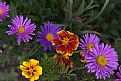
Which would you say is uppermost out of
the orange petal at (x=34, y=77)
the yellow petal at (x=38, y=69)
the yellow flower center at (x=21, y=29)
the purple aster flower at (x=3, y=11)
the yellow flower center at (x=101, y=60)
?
the purple aster flower at (x=3, y=11)

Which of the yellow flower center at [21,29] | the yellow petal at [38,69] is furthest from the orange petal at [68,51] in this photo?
the yellow flower center at [21,29]

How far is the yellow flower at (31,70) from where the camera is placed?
157 centimetres

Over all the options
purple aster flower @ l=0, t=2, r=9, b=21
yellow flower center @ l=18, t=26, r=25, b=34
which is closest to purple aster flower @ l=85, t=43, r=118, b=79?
yellow flower center @ l=18, t=26, r=25, b=34

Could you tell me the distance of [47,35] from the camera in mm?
1775

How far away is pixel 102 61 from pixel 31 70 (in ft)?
1.19

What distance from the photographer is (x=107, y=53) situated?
1.68 metres

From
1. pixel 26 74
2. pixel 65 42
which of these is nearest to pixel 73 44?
pixel 65 42

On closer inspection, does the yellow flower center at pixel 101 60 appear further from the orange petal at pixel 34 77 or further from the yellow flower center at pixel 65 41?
the orange petal at pixel 34 77

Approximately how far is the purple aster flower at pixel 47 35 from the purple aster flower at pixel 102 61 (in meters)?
0.25

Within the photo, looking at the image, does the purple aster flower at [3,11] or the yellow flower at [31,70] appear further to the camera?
the purple aster flower at [3,11]

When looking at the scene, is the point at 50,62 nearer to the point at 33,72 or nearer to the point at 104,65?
the point at 33,72

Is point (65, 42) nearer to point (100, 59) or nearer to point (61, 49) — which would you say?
point (61, 49)

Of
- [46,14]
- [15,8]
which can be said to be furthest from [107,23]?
[15,8]

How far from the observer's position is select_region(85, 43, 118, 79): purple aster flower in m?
1.62
